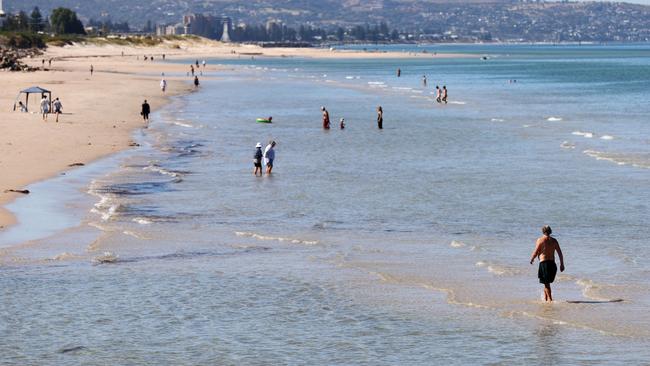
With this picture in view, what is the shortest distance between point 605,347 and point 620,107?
2749 inches

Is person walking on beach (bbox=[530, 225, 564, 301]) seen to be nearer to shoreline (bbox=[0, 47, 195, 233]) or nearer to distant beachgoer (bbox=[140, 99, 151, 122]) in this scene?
shoreline (bbox=[0, 47, 195, 233])

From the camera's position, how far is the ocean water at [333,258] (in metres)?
18.3

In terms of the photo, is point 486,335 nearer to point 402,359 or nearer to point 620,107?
point 402,359

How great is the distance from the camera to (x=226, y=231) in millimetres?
28734

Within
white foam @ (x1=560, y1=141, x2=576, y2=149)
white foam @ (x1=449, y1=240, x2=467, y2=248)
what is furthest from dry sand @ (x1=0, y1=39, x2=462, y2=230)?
white foam @ (x1=560, y1=141, x2=576, y2=149)

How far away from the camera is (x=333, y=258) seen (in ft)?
83.0

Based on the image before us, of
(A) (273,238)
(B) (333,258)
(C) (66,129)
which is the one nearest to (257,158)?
(A) (273,238)

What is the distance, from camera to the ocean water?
1834cm

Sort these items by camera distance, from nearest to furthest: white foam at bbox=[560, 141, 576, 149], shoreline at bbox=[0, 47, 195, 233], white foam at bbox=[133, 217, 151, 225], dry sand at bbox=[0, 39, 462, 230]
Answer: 1. white foam at bbox=[133, 217, 151, 225]
2. shoreline at bbox=[0, 47, 195, 233]
3. dry sand at bbox=[0, 39, 462, 230]
4. white foam at bbox=[560, 141, 576, 149]

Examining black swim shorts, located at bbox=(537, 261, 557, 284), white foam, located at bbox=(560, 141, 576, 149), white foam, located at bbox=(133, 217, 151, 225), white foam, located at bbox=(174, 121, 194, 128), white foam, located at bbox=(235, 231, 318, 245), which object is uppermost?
black swim shorts, located at bbox=(537, 261, 557, 284)

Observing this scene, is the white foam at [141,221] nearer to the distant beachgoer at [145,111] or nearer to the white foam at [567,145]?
the white foam at [567,145]

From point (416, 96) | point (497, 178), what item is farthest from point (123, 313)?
point (416, 96)

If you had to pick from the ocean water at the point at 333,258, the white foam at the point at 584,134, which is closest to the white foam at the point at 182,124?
the ocean water at the point at 333,258

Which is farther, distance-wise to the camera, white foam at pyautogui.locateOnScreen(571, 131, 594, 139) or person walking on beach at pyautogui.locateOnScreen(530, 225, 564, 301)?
white foam at pyautogui.locateOnScreen(571, 131, 594, 139)
